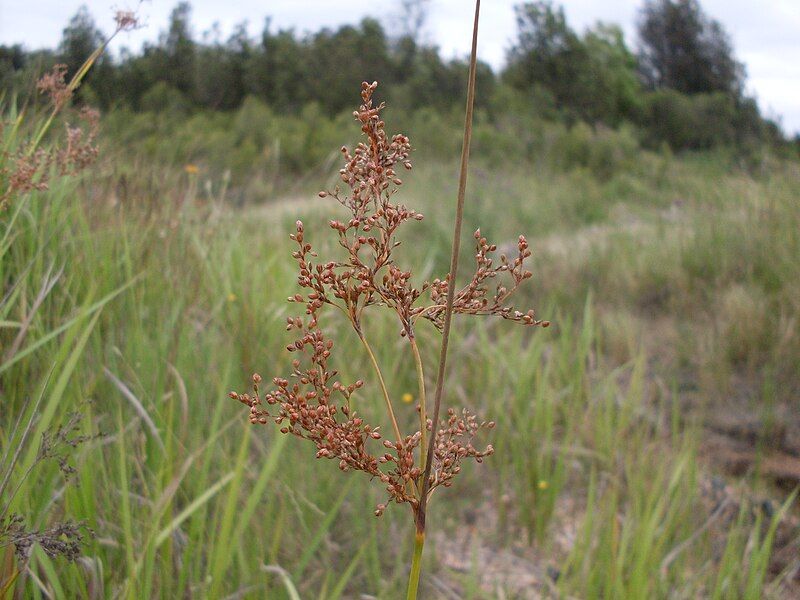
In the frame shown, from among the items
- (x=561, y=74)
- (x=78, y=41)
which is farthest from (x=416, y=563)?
(x=561, y=74)

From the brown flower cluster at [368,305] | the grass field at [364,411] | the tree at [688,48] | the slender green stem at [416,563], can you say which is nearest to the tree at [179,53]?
the grass field at [364,411]

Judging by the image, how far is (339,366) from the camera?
2.90m

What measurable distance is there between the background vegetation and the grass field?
0.04 ft

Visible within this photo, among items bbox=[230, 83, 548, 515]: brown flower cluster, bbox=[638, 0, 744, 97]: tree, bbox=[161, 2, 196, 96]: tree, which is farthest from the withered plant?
bbox=[638, 0, 744, 97]: tree

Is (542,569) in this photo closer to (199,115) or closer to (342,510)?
(342,510)

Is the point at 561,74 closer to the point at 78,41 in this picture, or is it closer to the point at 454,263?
the point at 78,41

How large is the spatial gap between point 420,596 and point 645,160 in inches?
455

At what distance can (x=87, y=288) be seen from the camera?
2.00 m

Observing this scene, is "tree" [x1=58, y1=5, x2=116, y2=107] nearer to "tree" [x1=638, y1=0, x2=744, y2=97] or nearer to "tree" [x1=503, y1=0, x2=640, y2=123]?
"tree" [x1=638, y1=0, x2=744, y2=97]

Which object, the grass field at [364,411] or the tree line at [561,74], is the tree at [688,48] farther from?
the grass field at [364,411]

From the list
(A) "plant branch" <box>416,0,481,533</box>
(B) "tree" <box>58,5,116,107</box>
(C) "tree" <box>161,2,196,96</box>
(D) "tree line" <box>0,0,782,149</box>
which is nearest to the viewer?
(A) "plant branch" <box>416,0,481,533</box>

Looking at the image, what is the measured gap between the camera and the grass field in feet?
5.03

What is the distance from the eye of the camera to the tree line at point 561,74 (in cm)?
1302

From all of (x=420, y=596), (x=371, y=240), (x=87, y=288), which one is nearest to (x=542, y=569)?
(x=420, y=596)
